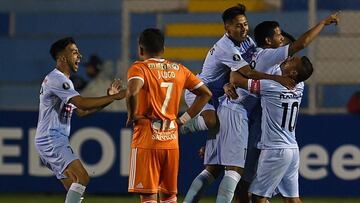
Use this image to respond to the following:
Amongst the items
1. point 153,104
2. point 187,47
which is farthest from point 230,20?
point 187,47

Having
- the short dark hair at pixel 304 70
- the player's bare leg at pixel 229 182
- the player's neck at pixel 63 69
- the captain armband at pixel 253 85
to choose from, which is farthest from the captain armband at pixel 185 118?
the player's neck at pixel 63 69

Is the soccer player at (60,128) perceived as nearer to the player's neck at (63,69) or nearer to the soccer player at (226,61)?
the player's neck at (63,69)

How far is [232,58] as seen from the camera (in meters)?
11.4

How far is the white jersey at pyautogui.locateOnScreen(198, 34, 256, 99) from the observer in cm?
1137

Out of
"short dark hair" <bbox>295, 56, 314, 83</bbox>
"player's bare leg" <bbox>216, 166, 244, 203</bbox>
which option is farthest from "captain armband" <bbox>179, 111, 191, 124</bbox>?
"short dark hair" <bbox>295, 56, 314, 83</bbox>

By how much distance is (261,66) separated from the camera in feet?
37.5

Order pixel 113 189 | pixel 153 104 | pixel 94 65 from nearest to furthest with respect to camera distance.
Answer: pixel 153 104, pixel 113 189, pixel 94 65

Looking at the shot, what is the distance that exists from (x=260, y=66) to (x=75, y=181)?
1991 mm

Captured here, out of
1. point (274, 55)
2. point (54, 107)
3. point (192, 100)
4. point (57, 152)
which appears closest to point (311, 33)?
point (274, 55)

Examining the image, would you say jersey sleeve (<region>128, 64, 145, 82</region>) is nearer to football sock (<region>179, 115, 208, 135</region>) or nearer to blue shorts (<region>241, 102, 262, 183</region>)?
football sock (<region>179, 115, 208, 135</region>)

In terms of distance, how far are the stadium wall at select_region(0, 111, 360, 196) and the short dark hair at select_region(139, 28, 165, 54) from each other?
501 centimetres

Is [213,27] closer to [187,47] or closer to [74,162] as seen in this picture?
[187,47]

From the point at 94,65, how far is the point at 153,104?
6203 millimetres

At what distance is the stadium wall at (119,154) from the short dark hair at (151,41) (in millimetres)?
5013
